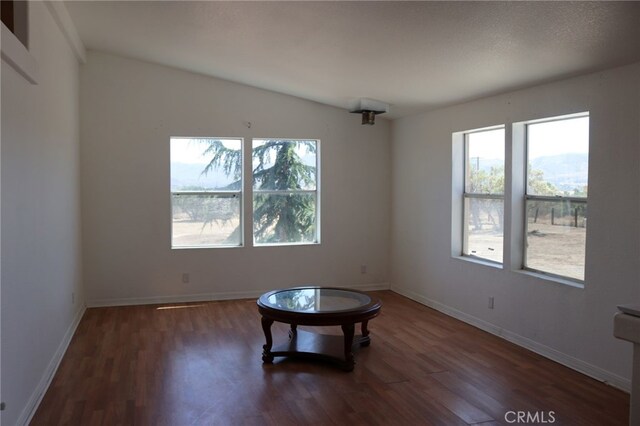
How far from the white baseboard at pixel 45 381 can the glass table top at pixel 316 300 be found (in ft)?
Result: 5.13

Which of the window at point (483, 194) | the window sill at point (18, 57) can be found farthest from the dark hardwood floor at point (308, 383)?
the window sill at point (18, 57)

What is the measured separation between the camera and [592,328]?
379 cm

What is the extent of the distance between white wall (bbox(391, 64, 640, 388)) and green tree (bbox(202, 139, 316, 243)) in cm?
139

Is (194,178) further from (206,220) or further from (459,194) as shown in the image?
(459,194)

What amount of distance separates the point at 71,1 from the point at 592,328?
4591 millimetres

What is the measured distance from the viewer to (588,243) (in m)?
3.83

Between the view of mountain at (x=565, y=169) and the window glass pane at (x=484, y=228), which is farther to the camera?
the window glass pane at (x=484, y=228)

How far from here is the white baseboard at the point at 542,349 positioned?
3596 millimetres

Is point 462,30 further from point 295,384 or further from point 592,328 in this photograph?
point 295,384

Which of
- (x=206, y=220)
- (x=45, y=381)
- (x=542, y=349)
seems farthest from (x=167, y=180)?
(x=542, y=349)

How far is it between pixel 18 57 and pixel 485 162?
403 cm

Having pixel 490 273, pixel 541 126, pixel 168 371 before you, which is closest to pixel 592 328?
pixel 490 273

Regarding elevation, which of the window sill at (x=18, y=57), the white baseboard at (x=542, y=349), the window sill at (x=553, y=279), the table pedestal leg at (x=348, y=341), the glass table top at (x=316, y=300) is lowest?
the white baseboard at (x=542, y=349)

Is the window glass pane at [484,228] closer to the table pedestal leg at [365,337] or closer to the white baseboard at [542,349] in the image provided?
the white baseboard at [542,349]
